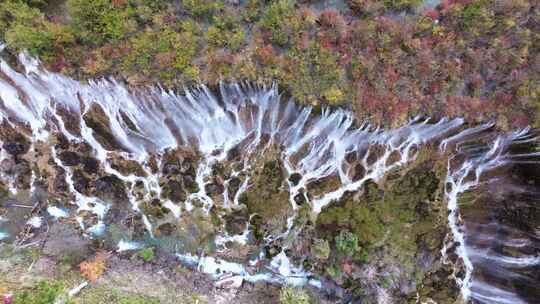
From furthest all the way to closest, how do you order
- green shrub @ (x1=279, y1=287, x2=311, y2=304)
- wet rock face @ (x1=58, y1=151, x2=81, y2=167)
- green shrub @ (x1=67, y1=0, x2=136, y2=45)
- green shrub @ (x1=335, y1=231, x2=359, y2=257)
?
wet rock face @ (x1=58, y1=151, x2=81, y2=167) → green shrub @ (x1=335, y1=231, x2=359, y2=257) → green shrub @ (x1=279, y1=287, x2=311, y2=304) → green shrub @ (x1=67, y1=0, x2=136, y2=45)

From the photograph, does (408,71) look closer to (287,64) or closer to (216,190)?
(287,64)

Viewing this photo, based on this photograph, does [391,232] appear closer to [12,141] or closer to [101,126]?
[101,126]

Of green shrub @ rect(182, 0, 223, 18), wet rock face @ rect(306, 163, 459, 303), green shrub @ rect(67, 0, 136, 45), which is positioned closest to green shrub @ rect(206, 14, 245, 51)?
green shrub @ rect(182, 0, 223, 18)

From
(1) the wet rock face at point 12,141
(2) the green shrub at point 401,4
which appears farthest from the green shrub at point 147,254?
(2) the green shrub at point 401,4

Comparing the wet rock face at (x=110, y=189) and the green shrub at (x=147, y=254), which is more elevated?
the wet rock face at (x=110, y=189)

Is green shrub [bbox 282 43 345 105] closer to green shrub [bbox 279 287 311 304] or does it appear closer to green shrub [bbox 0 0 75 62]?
green shrub [bbox 279 287 311 304]

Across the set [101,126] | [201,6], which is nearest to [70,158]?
[101,126]

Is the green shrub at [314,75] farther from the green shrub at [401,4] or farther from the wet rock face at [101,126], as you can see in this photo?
the wet rock face at [101,126]

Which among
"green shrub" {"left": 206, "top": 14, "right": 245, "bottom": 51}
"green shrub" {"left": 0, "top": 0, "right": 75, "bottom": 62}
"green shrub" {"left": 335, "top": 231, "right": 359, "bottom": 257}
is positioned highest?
"green shrub" {"left": 206, "top": 14, "right": 245, "bottom": 51}
